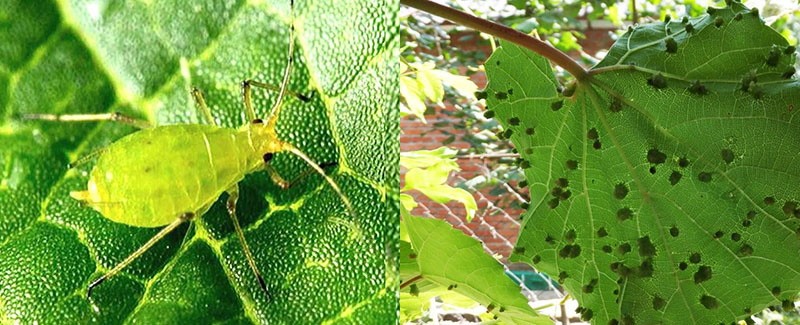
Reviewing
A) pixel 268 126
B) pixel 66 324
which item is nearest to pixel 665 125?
pixel 268 126

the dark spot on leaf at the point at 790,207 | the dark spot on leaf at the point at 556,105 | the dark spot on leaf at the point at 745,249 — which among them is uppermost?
the dark spot on leaf at the point at 556,105

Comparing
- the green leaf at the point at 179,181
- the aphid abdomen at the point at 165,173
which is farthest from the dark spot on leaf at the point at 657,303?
the aphid abdomen at the point at 165,173

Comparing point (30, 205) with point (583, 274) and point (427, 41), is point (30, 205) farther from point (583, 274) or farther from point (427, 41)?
point (427, 41)

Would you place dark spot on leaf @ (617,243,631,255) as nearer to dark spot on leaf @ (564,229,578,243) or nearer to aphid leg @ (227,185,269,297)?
dark spot on leaf @ (564,229,578,243)

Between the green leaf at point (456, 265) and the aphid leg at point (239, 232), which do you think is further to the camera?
the green leaf at point (456, 265)

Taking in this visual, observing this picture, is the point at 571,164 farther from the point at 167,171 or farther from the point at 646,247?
the point at 167,171

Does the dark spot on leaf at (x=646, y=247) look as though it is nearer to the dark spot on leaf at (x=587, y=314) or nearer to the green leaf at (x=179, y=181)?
the dark spot on leaf at (x=587, y=314)

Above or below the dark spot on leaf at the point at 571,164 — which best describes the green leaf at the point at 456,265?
below

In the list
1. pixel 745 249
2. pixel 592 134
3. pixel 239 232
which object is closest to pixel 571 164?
pixel 592 134
